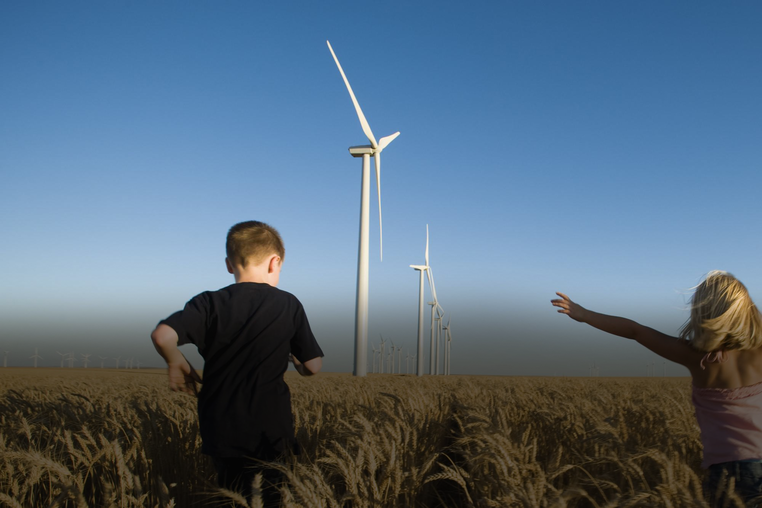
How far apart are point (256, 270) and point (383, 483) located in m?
1.53

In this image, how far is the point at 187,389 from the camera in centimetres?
331

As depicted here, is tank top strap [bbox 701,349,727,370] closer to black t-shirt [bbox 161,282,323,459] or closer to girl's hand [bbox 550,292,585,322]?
girl's hand [bbox 550,292,585,322]

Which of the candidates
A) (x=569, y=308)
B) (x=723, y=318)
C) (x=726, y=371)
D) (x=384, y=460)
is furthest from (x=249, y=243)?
(x=726, y=371)

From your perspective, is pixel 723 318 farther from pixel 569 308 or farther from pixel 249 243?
pixel 249 243

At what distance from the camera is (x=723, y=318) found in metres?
3.20

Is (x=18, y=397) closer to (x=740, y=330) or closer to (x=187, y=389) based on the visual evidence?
(x=187, y=389)

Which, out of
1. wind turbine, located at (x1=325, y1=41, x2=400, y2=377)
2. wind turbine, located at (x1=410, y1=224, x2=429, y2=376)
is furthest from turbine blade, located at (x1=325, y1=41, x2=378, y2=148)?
wind turbine, located at (x1=410, y1=224, x2=429, y2=376)

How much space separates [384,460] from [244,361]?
102 cm

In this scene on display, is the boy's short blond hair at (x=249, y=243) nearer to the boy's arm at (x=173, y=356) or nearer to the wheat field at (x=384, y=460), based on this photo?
the boy's arm at (x=173, y=356)

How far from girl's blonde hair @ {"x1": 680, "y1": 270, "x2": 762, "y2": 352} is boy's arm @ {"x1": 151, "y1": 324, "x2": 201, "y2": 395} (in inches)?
116

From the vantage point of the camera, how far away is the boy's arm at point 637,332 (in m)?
3.46

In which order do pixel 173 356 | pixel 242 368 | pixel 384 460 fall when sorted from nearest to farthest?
pixel 173 356
pixel 384 460
pixel 242 368

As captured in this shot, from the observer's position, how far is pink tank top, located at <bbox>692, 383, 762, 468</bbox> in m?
3.25

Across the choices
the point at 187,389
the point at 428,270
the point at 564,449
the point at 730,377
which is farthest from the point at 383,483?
the point at 428,270
